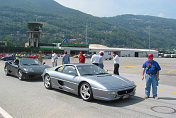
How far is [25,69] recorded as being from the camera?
11.0 m

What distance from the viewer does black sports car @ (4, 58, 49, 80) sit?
35.6ft

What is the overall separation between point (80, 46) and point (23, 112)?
303 feet

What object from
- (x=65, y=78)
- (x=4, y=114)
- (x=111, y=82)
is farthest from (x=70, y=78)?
(x=4, y=114)

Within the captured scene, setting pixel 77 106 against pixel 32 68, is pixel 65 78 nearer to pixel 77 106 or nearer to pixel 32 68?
pixel 77 106

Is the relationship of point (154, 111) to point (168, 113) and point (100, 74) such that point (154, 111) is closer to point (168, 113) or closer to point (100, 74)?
point (168, 113)

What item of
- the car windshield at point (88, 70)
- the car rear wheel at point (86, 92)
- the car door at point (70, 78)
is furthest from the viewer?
the car windshield at point (88, 70)

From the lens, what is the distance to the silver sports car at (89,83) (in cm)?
615

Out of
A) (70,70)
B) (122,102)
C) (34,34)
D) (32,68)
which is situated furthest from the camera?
(34,34)

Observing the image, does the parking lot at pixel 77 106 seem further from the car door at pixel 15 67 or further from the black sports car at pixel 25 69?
the car door at pixel 15 67

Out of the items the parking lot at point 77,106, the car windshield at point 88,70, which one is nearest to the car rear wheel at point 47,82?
the parking lot at point 77,106

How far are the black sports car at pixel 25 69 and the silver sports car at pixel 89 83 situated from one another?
263 cm

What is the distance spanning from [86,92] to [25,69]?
5.56m

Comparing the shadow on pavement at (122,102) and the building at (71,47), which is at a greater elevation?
the building at (71,47)

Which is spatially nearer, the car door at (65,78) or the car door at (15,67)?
the car door at (65,78)
